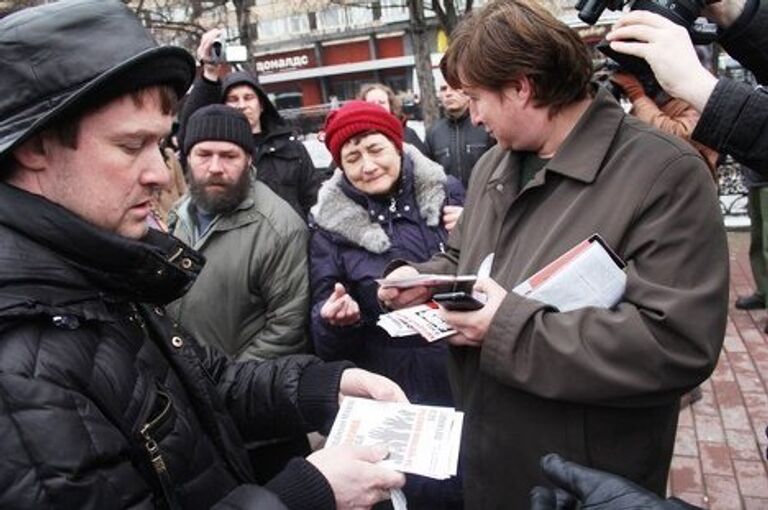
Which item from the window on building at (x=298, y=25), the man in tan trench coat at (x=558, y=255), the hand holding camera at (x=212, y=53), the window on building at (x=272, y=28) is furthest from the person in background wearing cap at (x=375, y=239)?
the window on building at (x=272, y=28)

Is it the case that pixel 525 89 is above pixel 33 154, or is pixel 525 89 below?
below

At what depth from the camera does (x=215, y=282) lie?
9.03 feet

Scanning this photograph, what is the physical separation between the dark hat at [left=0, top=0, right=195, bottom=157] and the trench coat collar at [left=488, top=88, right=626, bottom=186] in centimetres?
111

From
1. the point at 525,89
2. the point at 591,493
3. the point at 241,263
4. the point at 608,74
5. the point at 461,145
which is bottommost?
the point at 461,145

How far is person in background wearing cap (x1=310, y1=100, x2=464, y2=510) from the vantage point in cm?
270

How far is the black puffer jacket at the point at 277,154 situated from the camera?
4.22m

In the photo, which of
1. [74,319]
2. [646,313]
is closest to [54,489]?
[74,319]

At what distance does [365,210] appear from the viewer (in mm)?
2814

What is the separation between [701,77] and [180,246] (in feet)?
4.48

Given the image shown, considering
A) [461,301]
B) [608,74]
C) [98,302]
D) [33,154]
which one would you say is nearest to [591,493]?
[461,301]

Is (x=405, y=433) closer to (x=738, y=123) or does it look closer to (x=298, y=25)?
(x=738, y=123)

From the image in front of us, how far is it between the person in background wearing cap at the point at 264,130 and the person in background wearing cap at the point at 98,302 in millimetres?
2751

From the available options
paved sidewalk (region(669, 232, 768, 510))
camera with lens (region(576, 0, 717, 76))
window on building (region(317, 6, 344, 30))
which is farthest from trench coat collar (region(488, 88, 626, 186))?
window on building (region(317, 6, 344, 30))

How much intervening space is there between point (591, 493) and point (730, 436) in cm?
291
